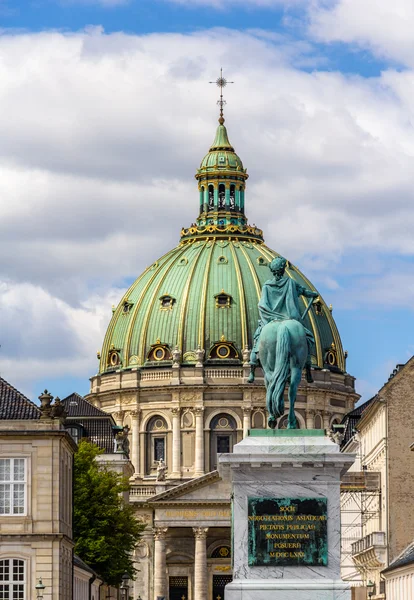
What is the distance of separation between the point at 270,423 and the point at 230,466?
7.63 ft

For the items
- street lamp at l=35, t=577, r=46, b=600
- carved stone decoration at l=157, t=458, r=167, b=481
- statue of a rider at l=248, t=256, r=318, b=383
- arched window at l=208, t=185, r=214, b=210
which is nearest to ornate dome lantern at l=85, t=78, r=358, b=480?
carved stone decoration at l=157, t=458, r=167, b=481

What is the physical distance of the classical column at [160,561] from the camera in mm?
162000

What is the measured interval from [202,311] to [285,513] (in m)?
143

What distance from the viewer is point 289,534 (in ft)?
117

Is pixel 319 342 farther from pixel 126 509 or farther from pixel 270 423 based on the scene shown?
pixel 270 423

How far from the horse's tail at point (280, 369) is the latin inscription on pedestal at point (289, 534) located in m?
2.40

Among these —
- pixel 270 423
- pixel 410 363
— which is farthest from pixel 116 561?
pixel 270 423

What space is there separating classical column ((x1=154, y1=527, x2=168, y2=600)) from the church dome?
20.1 meters

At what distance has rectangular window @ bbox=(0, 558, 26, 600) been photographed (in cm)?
6756

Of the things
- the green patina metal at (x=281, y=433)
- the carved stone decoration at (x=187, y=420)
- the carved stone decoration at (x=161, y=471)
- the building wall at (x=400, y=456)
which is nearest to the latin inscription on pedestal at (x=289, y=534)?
the green patina metal at (x=281, y=433)

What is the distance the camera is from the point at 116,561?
300 ft

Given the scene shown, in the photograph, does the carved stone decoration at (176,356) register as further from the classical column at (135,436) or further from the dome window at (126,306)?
the dome window at (126,306)

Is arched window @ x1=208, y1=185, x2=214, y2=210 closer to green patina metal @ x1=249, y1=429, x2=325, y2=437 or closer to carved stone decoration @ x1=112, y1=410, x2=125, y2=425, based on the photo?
carved stone decoration @ x1=112, y1=410, x2=125, y2=425

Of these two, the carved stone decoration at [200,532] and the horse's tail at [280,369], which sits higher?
the carved stone decoration at [200,532]
